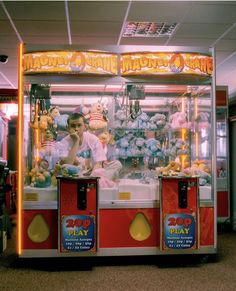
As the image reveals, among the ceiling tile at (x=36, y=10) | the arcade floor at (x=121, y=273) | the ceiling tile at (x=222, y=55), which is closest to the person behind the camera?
the arcade floor at (x=121, y=273)

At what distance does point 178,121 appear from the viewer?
5.21m

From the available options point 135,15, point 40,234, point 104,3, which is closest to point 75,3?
point 104,3

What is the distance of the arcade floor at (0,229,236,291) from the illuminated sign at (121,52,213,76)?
7.14ft

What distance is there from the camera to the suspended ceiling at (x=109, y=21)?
16.4ft

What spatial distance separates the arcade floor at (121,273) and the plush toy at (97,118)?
1595mm

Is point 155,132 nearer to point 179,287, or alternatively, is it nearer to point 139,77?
point 139,77

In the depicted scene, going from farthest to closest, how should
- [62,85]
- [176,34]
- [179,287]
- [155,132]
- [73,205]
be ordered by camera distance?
[176,34], [155,132], [62,85], [73,205], [179,287]

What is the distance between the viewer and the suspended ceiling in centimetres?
500

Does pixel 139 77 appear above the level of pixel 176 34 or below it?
below

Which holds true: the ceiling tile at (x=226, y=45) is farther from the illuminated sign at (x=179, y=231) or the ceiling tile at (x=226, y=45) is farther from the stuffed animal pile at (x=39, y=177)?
the stuffed animal pile at (x=39, y=177)

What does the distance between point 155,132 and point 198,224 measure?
4.16ft

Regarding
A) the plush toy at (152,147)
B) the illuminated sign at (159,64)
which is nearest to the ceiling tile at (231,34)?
the illuminated sign at (159,64)

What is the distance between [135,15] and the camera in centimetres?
536

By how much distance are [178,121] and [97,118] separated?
103 centimetres
